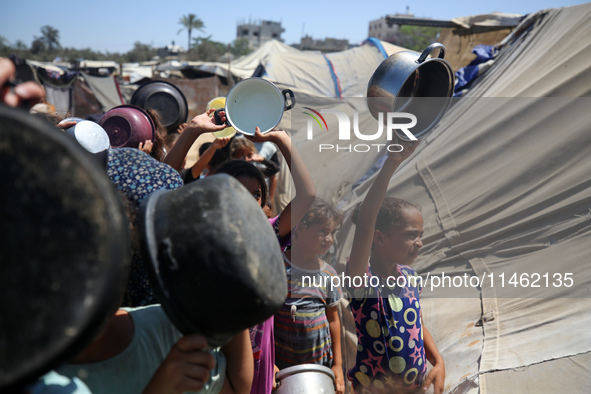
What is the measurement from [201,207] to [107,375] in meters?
0.51

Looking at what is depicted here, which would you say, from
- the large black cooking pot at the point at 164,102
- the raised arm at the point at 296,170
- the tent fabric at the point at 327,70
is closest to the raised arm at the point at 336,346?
the raised arm at the point at 296,170

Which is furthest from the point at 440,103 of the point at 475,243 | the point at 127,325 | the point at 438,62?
the point at 127,325

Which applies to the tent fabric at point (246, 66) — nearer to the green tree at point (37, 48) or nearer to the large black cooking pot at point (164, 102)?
the large black cooking pot at point (164, 102)

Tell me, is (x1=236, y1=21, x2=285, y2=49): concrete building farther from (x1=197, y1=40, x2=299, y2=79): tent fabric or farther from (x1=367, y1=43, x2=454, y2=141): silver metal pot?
(x1=367, y1=43, x2=454, y2=141): silver metal pot

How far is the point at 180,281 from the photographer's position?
709mm

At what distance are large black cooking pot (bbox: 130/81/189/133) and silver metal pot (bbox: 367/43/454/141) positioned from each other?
2751 millimetres

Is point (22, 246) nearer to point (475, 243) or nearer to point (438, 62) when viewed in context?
point (438, 62)

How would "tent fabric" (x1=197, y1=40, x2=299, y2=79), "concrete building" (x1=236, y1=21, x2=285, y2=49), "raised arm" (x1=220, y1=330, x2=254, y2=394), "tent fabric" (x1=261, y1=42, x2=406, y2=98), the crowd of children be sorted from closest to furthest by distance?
"raised arm" (x1=220, y1=330, x2=254, y2=394)
the crowd of children
"tent fabric" (x1=261, y1=42, x2=406, y2=98)
"tent fabric" (x1=197, y1=40, x2=299, y2=79)
"concrete building" (x1=236, y1=21, x2=285, y2=49)

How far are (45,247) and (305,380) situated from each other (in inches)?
59.9

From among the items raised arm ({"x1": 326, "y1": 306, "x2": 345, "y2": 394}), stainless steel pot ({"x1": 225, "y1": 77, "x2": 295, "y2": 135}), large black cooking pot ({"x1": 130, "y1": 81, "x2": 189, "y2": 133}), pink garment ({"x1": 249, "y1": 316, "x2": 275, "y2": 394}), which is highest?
stainless steel pot ({"x1": 225, "y1": 77, "x2": 295, "y2": 135})

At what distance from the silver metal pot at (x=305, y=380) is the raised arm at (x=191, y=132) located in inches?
43.7

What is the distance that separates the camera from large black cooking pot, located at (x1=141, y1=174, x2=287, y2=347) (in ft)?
2.29

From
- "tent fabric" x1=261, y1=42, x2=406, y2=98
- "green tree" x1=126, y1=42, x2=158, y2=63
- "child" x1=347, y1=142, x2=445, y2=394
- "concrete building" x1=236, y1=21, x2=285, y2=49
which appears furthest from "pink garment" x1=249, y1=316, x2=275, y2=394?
"concrete building" x1=236, y1=21, x2=285, y2=49

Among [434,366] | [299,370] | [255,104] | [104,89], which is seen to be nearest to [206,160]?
[255,104]
